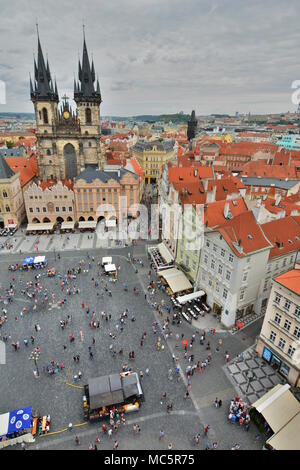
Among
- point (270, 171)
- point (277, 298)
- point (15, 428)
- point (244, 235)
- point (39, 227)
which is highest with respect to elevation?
point (270, 171)

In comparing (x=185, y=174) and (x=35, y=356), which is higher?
(x=185, y=174)

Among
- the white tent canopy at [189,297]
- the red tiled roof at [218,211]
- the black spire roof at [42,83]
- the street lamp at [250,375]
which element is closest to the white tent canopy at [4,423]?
the white tent canopy at [189,297]

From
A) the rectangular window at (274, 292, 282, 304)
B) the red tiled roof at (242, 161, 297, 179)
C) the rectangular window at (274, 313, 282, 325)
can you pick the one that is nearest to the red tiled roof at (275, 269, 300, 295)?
the rectangular window at (274, 292, 282, 304)

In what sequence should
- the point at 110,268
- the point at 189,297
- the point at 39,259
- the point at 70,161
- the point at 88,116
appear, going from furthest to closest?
the point at 70,161, the point at 88,116, the point at 39,259, the point at 110,268, the point at 189,297

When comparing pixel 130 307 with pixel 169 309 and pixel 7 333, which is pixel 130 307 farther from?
pixel 7 333

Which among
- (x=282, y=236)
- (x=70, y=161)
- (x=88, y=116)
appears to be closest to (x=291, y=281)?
(x=282, y=236)

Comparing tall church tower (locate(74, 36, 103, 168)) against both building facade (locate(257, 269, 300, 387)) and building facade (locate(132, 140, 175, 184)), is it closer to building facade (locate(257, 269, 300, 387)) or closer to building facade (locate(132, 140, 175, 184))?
building facade (locate(132, 140, 175, 184))

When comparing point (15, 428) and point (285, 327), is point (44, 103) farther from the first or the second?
point (285, 327)
